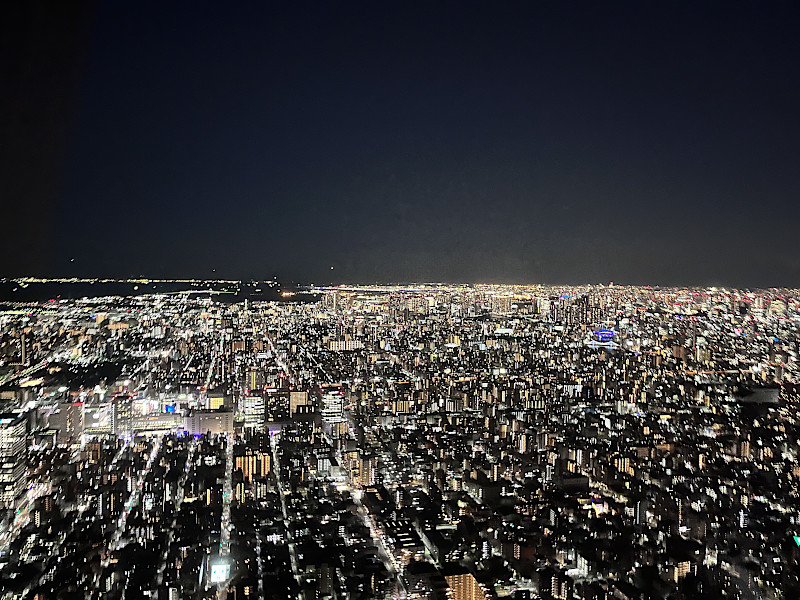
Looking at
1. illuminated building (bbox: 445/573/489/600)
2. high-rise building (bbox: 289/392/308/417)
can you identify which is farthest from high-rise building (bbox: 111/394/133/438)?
illuminated building (bbox: 445/573/489/600)

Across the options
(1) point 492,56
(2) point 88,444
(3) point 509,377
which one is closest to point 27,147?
(2) point 88,444

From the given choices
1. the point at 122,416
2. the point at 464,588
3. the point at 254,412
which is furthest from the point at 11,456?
the point at 464,588

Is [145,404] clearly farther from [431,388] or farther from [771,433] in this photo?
[771,433]

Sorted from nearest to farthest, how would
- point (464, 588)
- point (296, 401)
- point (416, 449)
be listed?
point (464, 588), point (416, 449), point (296, 401)

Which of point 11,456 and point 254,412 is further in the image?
point 254,412

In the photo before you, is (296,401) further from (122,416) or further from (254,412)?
(122,416)

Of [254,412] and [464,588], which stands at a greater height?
[254,412]

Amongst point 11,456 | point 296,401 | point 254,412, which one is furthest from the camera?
point 296,401

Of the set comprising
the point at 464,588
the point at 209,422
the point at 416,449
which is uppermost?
the point at 209,422
